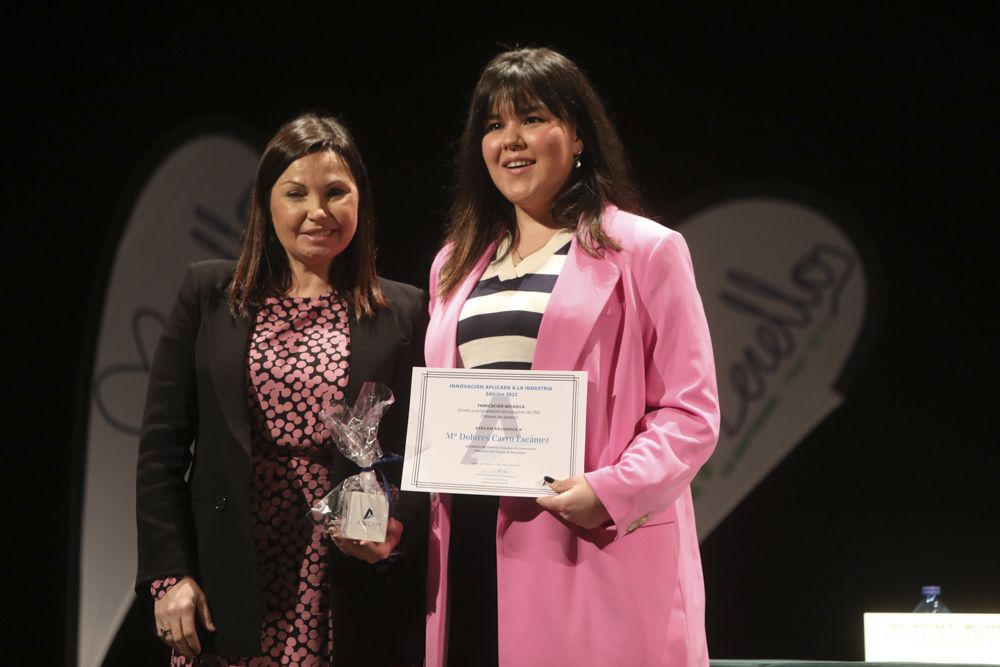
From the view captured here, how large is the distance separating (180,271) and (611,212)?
2237mm

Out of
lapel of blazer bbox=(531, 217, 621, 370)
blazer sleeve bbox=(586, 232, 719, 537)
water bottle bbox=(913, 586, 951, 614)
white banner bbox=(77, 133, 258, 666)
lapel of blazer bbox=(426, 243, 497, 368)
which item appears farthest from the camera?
white banner bbox=(77, 133, 258, 666)

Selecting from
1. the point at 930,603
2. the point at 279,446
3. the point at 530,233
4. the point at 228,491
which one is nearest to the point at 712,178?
the point at 930,603

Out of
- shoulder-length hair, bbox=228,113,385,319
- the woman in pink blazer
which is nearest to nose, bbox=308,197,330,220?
shoulder-length hair, bbox=228,113,385,319

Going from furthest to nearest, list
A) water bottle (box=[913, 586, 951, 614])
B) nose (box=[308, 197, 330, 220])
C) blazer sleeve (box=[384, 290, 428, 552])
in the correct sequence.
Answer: water bottle (box=[913, 586, 951, 614]) → nose (box=[308, 197, 330, 220]) → blazer sleeve (box=[384, 290, 428, 552])

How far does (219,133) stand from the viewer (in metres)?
3.58

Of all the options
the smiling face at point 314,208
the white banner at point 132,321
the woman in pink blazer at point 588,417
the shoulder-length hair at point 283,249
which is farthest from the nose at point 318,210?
the white banner at point 132,321

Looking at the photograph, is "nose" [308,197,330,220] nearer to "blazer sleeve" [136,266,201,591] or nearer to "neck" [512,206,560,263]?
"blazer sleeve" [136,266,201,591]

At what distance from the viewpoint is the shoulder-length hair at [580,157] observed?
1883 millimetres

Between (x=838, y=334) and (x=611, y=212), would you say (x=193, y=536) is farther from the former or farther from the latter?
(x=838, y=334)

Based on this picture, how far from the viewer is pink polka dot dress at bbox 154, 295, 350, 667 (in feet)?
6.24

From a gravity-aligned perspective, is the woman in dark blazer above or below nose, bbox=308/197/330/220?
below

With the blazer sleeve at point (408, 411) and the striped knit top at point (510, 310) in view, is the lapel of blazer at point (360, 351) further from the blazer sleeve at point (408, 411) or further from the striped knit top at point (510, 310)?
the striped knit top at point (510, 310)

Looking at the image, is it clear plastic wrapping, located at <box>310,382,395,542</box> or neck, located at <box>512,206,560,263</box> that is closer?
clear plastic wrapping, located at <box>310,382,395,542</box>

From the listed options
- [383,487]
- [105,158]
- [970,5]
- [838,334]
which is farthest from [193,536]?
[970,5]
